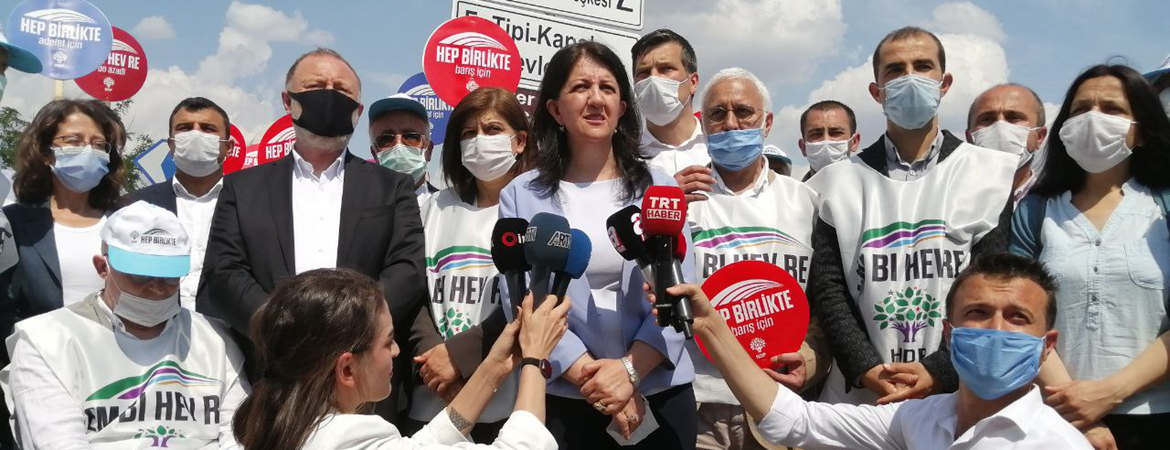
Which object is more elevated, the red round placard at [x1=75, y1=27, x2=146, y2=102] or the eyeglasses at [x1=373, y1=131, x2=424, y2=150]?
the red round placard at [x1=75, y1=27, x2=146, y2=102]

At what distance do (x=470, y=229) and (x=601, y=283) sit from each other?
1.05 metres

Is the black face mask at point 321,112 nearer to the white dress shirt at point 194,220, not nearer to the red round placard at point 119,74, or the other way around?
the white dress shirt at point 194,220

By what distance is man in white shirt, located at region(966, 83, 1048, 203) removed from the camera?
5.97m

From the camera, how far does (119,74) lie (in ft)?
40.7

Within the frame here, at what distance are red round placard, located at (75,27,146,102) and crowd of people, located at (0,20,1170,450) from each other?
306 inches

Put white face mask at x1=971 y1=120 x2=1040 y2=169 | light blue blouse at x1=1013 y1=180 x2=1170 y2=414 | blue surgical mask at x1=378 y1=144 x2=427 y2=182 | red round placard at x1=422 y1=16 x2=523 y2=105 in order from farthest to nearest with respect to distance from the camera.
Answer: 1. red round placard at x1=422 y1=16 x2=523 y2=105
2. white face mask at x1=971 y1=120 x2=1040 y2=169
3. blue surgical mask at x1=378 y1=144 x2=427 y2=182
4. light blue blouse at x1=1013 y1=180 x2=1170 y2=414

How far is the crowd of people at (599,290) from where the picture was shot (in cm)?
307

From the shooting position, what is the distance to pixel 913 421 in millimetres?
3316

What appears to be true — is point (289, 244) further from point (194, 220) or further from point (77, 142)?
point (194, 220)

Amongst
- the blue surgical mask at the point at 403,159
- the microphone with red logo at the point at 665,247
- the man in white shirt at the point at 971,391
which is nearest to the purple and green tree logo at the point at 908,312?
the man in white shirt at the point at 971,391

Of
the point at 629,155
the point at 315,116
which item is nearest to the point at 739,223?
the point at 629,155

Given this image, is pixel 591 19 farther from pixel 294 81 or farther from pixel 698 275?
pixel 698 275

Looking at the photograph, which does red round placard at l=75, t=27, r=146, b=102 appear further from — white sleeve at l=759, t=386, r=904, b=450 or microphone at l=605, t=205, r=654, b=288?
white sleeve at l=759, t=386, r=904, b=450

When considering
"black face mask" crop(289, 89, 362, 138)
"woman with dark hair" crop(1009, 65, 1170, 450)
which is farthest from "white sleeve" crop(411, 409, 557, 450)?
"black face mask" crop(289, 89, 362, 138)
